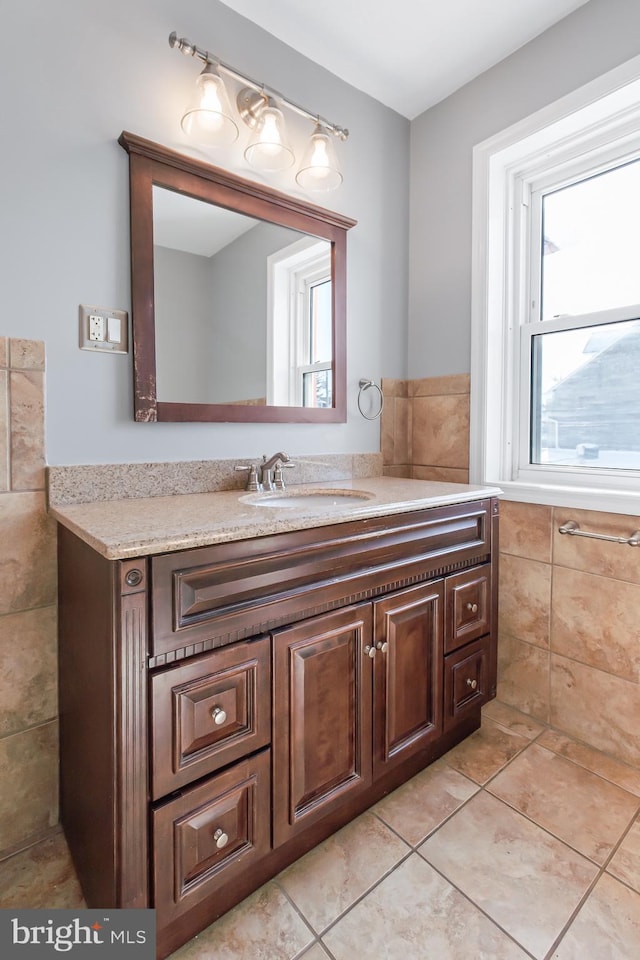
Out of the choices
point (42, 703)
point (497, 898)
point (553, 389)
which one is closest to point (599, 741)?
point (497, 898)

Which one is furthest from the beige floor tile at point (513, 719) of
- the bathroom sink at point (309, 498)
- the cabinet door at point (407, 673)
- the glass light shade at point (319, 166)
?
the glass light shade at point (319, 166)

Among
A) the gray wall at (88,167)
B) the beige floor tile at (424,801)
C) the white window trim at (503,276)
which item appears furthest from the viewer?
the white window trim at (503,276)

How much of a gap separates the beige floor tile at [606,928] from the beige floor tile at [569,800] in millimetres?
95

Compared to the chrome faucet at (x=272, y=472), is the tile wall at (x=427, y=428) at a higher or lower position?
higher

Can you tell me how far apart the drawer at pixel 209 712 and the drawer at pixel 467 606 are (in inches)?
26.1

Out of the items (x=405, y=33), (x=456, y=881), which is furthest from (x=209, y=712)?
(x=405, y=33)

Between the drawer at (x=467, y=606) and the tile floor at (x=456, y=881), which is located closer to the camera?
the tile floor at (x=456, y=881)

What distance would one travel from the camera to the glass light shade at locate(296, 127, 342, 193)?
1.65 metres

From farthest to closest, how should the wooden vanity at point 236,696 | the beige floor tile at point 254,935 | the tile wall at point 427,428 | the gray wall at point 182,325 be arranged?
the tile wall at point 427,428 < the gray wall at point 182,325 < the beige floor tile at point 254,935 < the wooden vanity at point 236,696

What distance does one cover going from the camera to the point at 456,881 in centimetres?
113

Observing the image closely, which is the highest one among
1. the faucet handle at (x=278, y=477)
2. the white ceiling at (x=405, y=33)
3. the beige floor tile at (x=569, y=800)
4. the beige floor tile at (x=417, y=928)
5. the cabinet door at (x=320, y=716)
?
the white ceiling at (x=405, y=33)

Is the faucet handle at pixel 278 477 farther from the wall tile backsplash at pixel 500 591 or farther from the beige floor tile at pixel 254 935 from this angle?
the beige floor tile at pixel 254 935

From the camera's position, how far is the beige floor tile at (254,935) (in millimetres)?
974

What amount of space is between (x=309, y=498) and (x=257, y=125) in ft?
3.95
